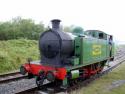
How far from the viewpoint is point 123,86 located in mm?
10102

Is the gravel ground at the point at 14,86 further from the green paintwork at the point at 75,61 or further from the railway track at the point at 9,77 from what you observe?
the green paintwork at the point at 75,61

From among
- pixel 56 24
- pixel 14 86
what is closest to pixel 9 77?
pixel 14 86

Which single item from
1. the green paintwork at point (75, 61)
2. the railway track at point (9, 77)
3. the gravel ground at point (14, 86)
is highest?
the green paintwork at point (75, 61)

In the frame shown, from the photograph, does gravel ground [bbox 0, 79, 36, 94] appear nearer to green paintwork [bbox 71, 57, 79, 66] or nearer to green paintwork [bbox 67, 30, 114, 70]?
green paintwork [bbox 71, 57, 79, 66]

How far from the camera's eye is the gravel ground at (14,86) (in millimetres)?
8945

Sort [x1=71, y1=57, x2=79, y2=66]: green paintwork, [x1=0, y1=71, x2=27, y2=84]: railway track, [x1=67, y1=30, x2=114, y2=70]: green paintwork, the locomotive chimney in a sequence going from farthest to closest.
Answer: [x1=0, y1=71, x2=27, y2=84]: railway track < [x1=67, y1=30, x2=114, y2=70]: green paintwork < the locomotive chimney < [x1=71, y1=57, x2=79, y2=66]: green paintwork

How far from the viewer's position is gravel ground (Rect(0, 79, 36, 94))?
895 centimetres

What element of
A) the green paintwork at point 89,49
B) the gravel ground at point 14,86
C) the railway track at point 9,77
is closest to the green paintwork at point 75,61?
the green paintwork at point 89,49

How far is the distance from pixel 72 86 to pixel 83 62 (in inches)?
46.0

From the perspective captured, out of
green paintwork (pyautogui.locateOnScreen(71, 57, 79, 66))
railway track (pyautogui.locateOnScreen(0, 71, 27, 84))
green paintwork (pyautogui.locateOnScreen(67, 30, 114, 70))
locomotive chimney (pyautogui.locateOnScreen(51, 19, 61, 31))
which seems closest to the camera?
green paintwork (pyautogui.locateOnScreen(71, 57, 79, 66))

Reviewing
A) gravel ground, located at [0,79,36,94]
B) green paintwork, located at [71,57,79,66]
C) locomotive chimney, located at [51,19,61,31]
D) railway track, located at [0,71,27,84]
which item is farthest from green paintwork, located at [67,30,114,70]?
railway track, located at [0,71,27,84]

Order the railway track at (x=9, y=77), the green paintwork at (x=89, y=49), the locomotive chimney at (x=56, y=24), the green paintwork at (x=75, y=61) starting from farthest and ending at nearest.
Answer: the railway track at (x=9, y=77) → the green paintwork at (x=89, y=49) → the locomotive chimney at (x=56, y=24) → the green paintwork at (x=75, y=61)

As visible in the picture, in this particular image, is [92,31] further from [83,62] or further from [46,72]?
[46,72]

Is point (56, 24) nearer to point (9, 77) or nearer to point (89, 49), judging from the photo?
point (89, 49)
